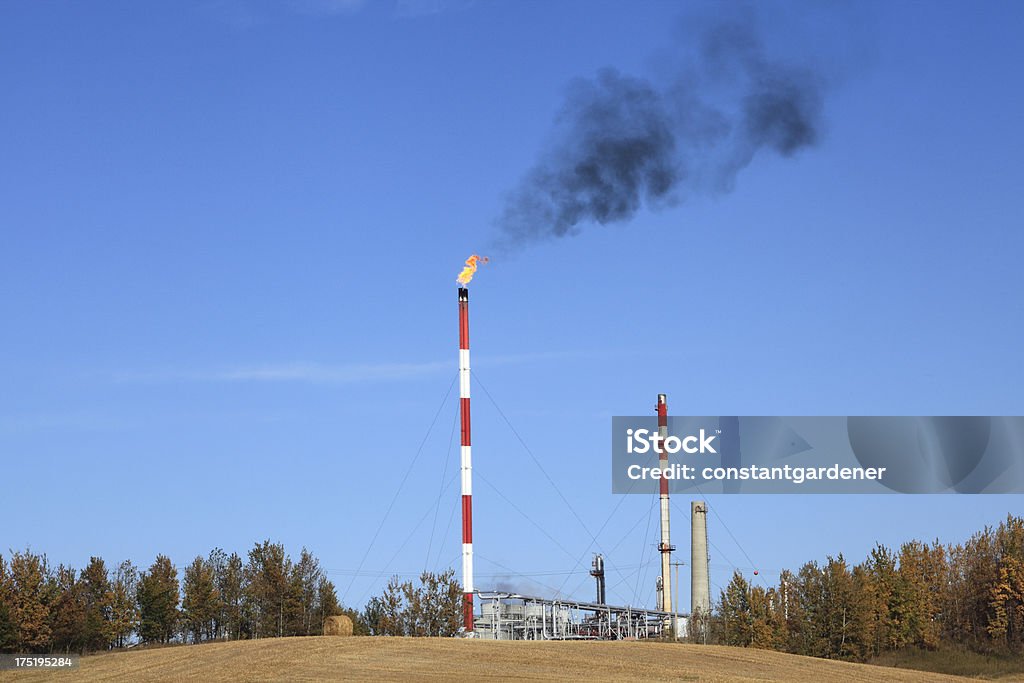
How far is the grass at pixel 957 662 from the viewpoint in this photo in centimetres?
8012

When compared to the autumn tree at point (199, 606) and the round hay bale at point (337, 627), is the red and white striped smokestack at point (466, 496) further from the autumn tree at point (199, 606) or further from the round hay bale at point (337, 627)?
the autumn tree at point (199, 606)

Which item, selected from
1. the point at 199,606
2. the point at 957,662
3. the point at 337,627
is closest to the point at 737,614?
the point at 957,662

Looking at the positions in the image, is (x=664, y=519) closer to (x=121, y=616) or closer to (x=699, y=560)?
(x=699, y=560)

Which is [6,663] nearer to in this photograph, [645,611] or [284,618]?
[284,618]

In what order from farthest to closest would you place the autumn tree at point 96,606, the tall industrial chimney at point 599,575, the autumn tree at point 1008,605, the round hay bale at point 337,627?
the tall industrial chimney at point 599,575 < the autumn tree at point 1008,605 < the autumn tree at point 96,606 < the round hay bale at point 337,627

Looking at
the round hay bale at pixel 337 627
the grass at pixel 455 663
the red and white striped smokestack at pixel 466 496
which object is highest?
the red and white striped smokestack at pixel 466 496

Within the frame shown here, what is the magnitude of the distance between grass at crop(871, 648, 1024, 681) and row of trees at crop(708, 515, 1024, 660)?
147cm

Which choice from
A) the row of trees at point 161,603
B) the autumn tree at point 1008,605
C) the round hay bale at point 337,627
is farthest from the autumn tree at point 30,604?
the autumn tree at point 1008,605

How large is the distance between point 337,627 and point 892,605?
44.0 metres

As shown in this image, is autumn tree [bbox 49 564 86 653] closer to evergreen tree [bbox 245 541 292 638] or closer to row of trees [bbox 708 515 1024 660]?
evergreen tree [bbox 245 541 292 638]

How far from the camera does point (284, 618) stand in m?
97.4

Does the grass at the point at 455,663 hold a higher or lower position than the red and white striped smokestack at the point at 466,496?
lower

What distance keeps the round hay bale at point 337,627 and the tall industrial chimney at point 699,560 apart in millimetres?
36734

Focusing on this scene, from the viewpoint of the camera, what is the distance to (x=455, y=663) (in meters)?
57.9
